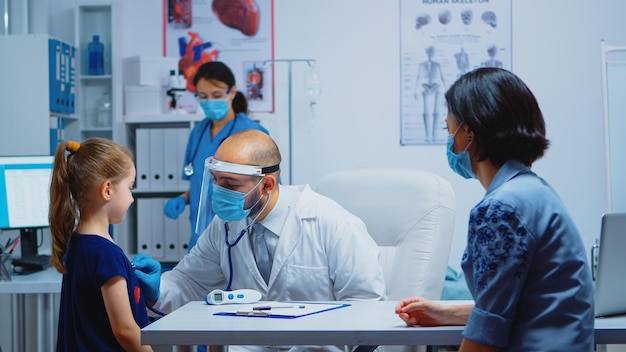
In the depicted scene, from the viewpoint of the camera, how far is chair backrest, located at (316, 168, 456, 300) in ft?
7.76

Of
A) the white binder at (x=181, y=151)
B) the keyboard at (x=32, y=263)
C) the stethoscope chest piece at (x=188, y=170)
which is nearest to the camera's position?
the keyboard at (x=32, y=263)

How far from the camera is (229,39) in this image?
15.4 ft

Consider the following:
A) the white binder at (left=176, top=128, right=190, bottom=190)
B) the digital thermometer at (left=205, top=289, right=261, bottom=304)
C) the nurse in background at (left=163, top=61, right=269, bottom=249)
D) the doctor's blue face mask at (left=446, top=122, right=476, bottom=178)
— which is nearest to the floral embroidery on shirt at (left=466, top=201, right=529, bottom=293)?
the doctor's blue face mask at (left=446, top=122, right=476, bottom=178)

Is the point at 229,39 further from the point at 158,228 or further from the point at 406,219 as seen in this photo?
the point at 406,219

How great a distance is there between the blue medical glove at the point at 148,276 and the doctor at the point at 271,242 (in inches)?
4.1

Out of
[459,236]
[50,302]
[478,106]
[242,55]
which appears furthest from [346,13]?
[478,106]

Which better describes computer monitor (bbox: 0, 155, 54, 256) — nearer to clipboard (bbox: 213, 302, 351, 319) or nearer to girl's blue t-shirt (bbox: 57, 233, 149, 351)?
girl's blue t-shirt (bbox: 57, 233, 149, 351)

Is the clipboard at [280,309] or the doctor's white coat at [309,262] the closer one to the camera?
the clipboard at [280,309]

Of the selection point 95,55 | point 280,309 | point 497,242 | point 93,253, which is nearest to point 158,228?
point 95,55

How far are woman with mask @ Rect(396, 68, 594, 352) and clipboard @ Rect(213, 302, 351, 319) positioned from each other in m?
0.43

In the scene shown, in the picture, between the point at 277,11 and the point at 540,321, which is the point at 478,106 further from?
the point at 277,11

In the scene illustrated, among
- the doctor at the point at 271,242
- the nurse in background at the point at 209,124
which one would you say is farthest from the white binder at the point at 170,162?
the doctor at the point at 271,242

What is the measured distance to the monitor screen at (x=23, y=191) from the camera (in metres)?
3.12

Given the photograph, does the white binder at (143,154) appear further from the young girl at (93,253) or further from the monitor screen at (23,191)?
the young girl at (93,253)
